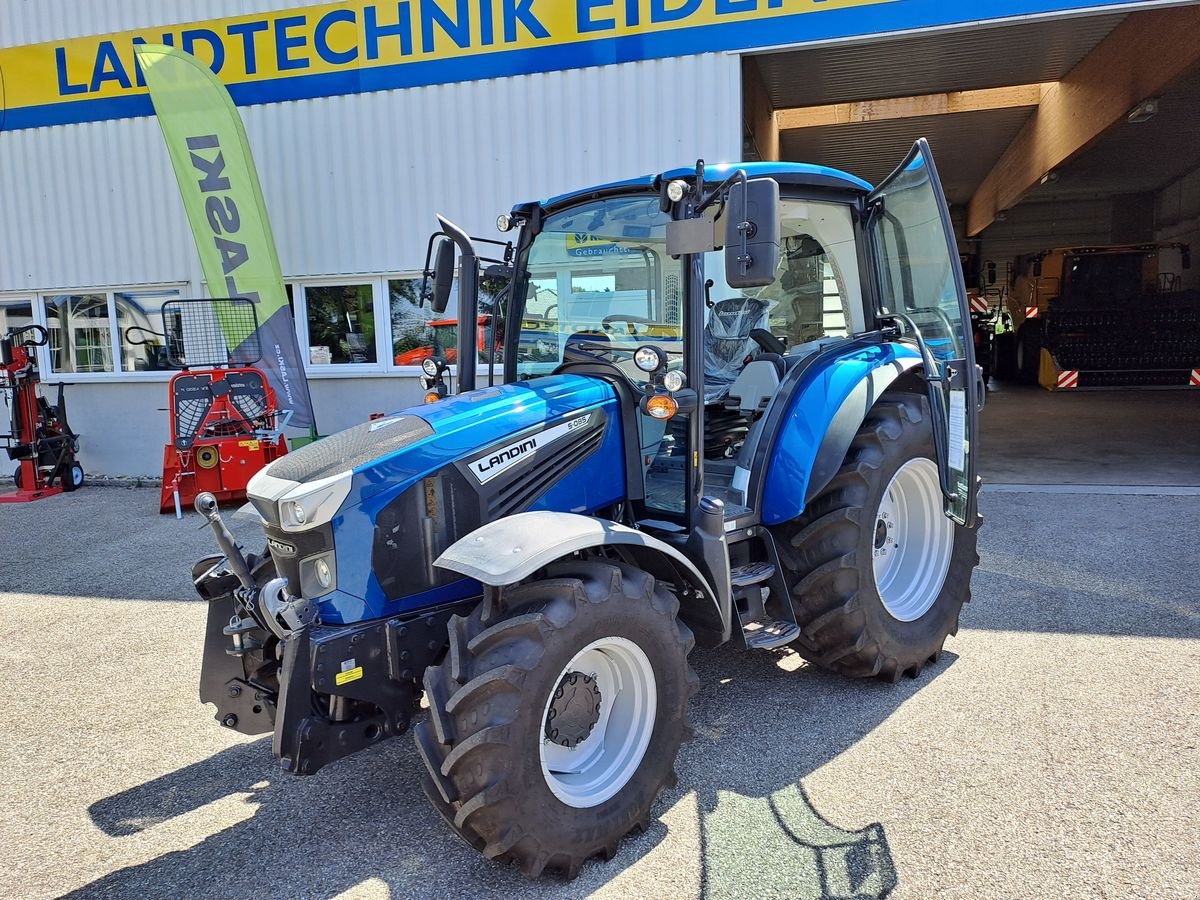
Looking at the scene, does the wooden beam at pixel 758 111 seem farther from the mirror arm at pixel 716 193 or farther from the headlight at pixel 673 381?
the headlight at pixel 673 381

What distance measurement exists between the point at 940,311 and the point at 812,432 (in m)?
0.84

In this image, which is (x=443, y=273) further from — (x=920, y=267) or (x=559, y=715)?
(x=920, y=267)

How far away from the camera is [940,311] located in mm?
3660

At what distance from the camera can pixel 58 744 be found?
11.4 ft

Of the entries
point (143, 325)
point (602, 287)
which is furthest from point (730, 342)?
point (143, 325)

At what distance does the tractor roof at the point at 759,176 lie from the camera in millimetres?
3057

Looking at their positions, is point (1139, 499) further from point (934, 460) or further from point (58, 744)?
point (58, 744)

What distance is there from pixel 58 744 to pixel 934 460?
399 centimetres

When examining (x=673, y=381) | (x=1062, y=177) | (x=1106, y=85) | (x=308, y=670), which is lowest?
(x=308, y=670)

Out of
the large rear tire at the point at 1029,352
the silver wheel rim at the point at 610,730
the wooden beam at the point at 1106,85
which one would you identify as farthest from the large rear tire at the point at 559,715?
the large rear tire at the point at 1029,352

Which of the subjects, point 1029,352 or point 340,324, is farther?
point 1029,352

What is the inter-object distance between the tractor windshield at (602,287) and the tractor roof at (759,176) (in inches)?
2.3

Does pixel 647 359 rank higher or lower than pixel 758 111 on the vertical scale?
lower

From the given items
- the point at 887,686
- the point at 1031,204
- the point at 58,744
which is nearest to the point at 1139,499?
the point at 887,686
